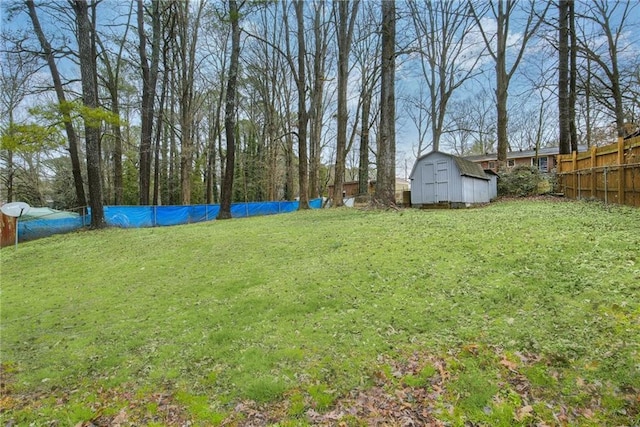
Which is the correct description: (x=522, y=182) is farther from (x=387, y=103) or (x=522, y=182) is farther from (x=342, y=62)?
(x=342, y=62)

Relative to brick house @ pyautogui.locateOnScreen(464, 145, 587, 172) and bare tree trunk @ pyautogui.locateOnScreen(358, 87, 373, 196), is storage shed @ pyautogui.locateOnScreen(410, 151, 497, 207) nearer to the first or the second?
bare tree trunk @ pyautogui.locateOnScreen(358, 87, 373, 196)

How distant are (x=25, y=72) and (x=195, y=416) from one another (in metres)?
14.6

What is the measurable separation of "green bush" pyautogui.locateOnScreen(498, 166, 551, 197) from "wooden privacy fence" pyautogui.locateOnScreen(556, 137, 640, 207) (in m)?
2.44

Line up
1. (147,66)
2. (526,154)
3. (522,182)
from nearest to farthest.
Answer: (147,66) < (522,182) < (526,154)

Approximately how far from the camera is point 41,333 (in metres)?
4.16

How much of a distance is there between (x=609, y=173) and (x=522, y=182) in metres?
6.99

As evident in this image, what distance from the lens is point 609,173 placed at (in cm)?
827

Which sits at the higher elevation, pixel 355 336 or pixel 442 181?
pixel 442 181

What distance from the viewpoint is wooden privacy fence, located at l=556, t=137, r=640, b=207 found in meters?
7.25

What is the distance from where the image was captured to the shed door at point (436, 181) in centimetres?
1357

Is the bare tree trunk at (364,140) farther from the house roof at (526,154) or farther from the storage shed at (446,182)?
the house roof at (526,154)

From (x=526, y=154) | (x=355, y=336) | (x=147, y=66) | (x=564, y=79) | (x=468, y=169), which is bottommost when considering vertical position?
(x=355, y=336)

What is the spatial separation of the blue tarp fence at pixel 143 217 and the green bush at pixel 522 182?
10.1 m

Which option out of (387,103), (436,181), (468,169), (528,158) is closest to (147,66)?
(387,103)
